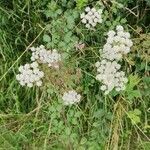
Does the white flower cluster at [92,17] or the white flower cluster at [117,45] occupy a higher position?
the white flower cluster at [92,17]

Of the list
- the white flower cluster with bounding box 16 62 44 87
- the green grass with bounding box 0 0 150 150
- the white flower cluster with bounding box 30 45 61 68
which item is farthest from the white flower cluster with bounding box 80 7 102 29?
the white flower cluster with bounding box 16 62 44 87

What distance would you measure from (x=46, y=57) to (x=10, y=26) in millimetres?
511

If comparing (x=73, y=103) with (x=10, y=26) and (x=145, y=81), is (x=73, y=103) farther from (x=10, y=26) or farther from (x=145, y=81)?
(x=10, y=26)

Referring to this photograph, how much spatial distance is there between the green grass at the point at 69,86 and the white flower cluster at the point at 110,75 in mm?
139

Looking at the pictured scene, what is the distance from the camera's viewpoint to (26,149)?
2.63 meters

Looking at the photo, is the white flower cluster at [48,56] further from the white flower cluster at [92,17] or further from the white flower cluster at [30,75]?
the white flower cluster at [92,17]

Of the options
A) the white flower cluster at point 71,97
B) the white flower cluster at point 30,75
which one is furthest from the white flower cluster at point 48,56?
the white flower cluster at point 71,97

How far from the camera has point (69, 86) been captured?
238 centimetres

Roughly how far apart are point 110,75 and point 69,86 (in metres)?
0.28

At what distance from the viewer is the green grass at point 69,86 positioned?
7.82ft

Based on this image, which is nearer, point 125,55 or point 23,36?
point 125,55

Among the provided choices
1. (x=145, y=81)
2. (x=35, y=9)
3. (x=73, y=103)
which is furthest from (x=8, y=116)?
(x=145, y=81)

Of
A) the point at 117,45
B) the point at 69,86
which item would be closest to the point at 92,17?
the point at 117,45

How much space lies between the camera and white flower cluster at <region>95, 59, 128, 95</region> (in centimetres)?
221
